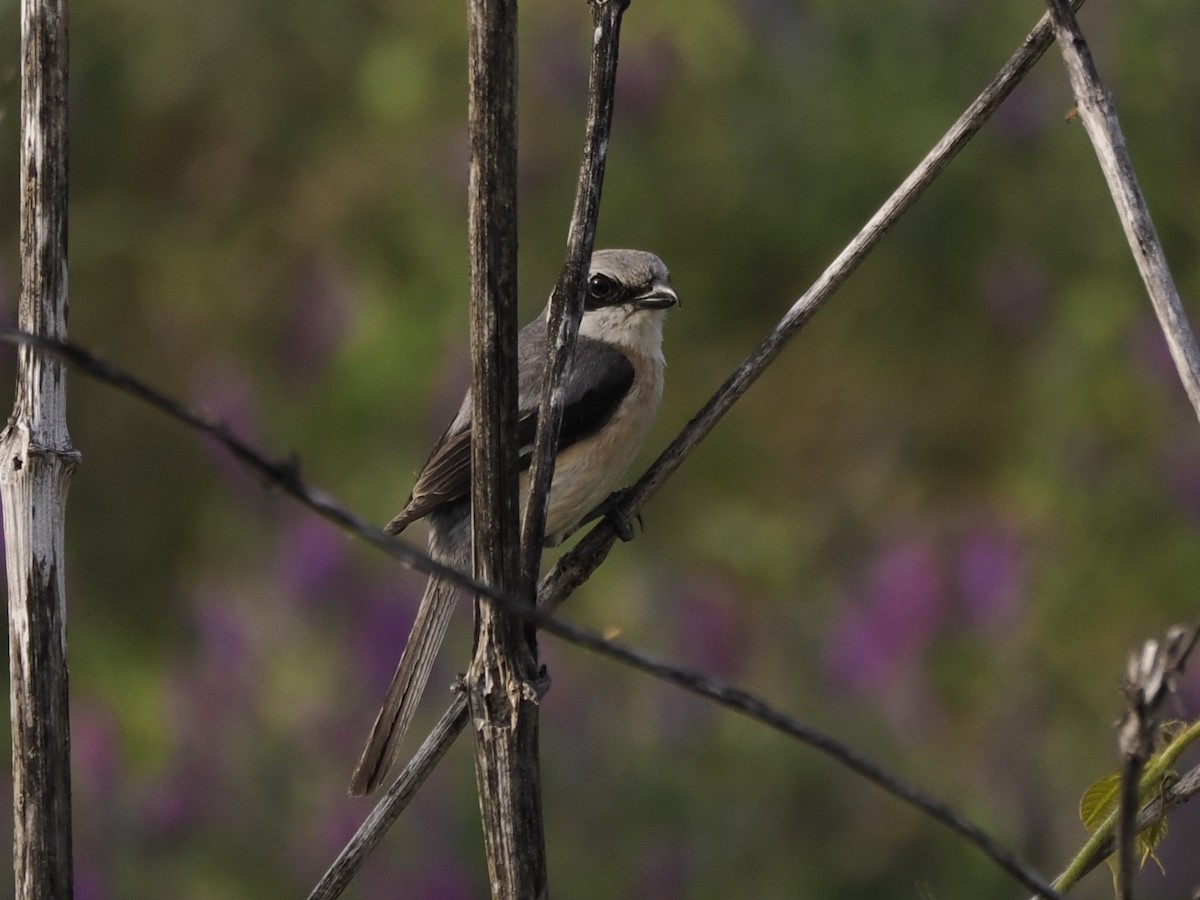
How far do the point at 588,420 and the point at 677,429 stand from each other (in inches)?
71.6

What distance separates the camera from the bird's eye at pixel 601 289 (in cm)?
398

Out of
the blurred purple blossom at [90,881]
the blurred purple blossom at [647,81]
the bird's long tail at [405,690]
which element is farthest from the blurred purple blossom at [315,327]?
the bird's long tail at [405,690]

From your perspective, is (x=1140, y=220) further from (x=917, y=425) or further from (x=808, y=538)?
(x=917, y=425)

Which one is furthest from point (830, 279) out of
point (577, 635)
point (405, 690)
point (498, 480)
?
point (405, 690)

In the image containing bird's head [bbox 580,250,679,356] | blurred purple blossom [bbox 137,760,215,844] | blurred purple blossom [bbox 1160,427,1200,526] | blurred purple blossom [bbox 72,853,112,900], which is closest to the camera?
blurred purple blossom [bbox 72,853,112,900]

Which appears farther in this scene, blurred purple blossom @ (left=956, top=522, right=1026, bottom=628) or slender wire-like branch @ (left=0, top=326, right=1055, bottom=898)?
→ blurred purple blossom @ (left=956, top=522, right=1026, bottom=628)

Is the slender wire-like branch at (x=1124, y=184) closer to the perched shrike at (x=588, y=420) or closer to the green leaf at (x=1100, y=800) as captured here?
the green leaf at (x=1100, y=800)

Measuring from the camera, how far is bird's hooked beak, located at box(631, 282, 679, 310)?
389 centimetres

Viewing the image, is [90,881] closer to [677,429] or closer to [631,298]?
[631,298]

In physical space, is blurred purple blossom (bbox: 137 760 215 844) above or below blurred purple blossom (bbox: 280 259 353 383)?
below

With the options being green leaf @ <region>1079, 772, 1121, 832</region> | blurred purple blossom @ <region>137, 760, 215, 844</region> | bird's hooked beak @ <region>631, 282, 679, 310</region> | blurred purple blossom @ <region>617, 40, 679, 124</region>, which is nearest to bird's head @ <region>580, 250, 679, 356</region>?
bird's hooked beak @ <region>631, 282, 679, 310</region>

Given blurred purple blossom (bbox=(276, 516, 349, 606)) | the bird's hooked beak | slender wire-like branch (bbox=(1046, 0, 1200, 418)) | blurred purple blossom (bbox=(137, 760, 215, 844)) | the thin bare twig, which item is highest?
the bird's hooked beak

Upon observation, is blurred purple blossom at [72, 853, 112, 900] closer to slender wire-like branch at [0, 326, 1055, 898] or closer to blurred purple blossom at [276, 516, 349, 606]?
blurred purple blossom at [276, 516, 349, 606]

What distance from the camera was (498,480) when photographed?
158cm
